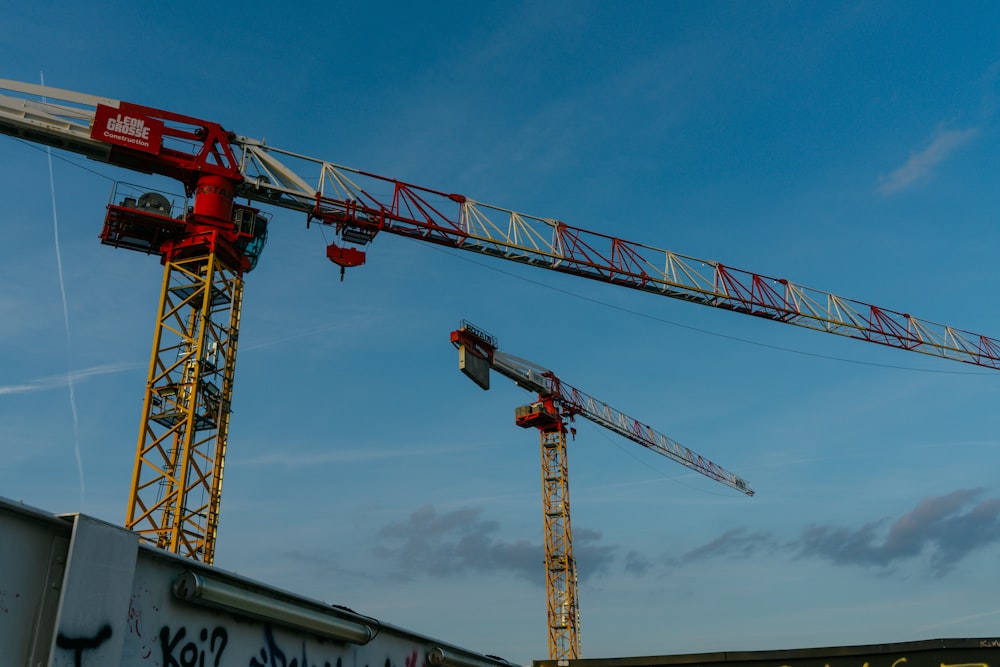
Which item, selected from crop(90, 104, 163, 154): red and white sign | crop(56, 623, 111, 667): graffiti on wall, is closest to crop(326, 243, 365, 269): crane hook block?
crop(90, 104, 163, 154): red and white sign

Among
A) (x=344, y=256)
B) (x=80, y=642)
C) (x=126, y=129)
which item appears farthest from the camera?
(x=344, y=256)

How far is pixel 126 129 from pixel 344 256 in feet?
43.3

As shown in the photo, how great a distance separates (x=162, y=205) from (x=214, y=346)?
24.0ft

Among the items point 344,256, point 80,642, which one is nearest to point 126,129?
point 344,256

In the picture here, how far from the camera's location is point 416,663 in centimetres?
1548

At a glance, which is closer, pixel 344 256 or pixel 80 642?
pixel 80 642

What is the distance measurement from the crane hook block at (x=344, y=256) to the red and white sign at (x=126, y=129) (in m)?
10.9

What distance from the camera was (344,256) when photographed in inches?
1929

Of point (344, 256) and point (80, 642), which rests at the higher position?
point (344, 256)

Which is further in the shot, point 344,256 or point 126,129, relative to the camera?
point 344,256

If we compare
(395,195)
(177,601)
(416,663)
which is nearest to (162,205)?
(395,195)

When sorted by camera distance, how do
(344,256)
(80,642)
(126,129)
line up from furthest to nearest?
1. (344,256)
2. (126,129)
3. (80,642)

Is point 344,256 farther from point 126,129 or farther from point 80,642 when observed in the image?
point 80,642

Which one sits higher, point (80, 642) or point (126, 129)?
point (126, 129)
